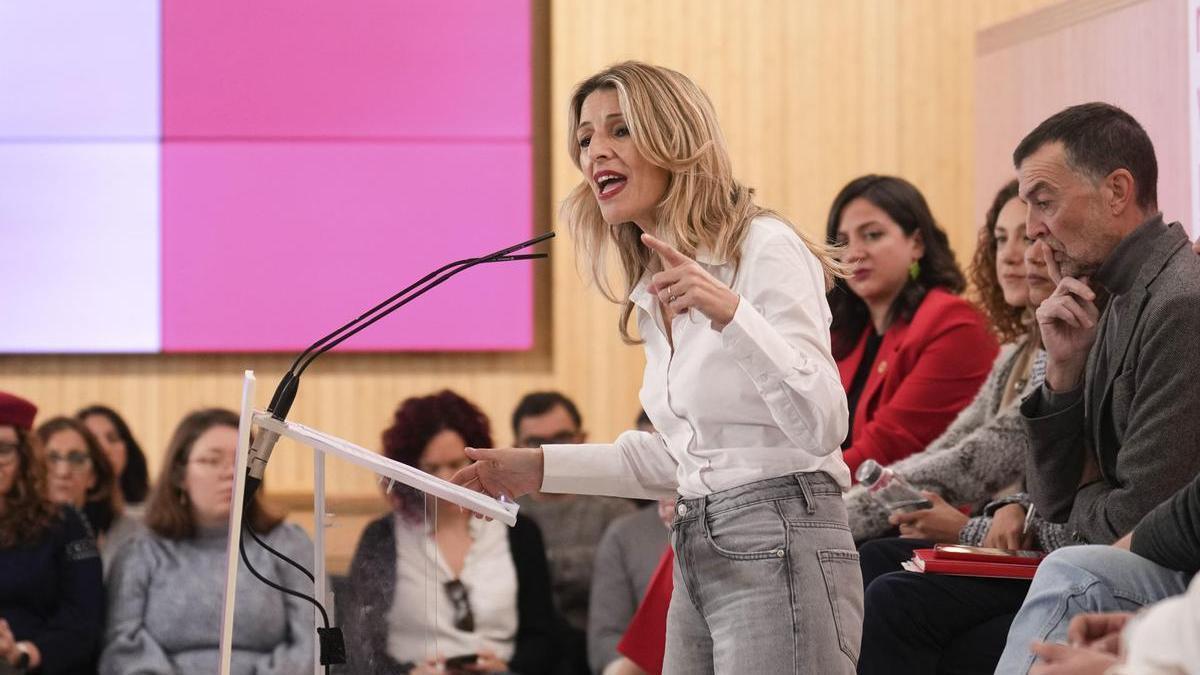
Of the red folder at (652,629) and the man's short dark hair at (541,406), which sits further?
the man's short dark hair at (541,406)

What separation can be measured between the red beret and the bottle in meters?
2.38

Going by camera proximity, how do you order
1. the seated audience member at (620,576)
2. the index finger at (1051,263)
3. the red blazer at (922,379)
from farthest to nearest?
1. the seated audience member at (620,576)
2. the red blazer at (922,379)
3. the index finger at (1051,263)

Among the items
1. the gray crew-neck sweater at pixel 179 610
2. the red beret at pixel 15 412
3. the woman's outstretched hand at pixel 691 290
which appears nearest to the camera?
the woman's outstretched hand at pixel 691 290

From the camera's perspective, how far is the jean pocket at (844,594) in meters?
2.13

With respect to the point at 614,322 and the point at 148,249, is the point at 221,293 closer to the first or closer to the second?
the point at 148,249

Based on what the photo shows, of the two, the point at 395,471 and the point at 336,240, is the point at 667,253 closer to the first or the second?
the point at 395,471

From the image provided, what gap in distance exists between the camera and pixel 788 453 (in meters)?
2.14

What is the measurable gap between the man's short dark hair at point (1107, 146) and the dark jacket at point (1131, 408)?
0.11 m

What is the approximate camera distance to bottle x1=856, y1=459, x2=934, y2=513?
324cm

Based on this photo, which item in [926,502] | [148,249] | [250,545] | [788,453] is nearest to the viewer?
[788,453]

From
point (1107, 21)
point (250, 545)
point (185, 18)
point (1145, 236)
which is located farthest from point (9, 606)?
point (1107, 21)

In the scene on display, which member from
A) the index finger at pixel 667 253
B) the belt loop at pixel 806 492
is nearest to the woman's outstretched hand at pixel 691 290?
Result: the index finger at pixel 667 253

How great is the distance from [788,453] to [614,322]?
3502mm

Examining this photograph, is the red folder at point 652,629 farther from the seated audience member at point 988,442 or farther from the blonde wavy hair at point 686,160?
the blonde wavy hair at point 686,160
